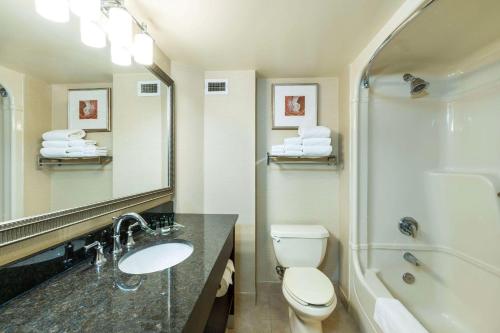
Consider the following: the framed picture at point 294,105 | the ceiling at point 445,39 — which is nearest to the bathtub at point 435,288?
the framed picture at point 294,105

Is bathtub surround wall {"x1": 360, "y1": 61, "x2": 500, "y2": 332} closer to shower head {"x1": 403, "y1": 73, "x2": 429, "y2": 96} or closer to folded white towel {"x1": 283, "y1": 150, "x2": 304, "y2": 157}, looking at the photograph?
shower head {"x1": 403, "y1": 73, "x2": 429, "y2": 96}

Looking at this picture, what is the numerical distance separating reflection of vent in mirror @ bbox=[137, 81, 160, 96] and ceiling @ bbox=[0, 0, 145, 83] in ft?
0.87

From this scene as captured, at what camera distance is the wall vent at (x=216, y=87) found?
1.92 meters

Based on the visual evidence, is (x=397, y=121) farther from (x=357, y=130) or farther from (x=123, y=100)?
(x=123, y=100)

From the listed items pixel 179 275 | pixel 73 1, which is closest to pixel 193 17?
pixel 73 1

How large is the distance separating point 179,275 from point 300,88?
6.19 feet

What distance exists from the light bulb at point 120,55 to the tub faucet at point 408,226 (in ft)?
7.36

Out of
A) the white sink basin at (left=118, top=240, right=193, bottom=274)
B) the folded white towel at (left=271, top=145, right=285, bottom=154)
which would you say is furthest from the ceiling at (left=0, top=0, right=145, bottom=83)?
the folded white towel at (left=271, top=145, right=285, bottom=154)

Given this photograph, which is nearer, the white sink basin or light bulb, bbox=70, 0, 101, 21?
light bulb, bbox=70, 0, 101, 21

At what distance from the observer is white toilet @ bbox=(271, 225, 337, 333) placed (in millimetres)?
1303

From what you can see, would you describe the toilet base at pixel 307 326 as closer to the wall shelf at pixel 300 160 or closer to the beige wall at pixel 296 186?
the beige wall at pixel 296 186

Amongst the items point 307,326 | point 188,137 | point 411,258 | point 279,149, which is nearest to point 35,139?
point 188,137

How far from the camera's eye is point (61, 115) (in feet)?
2.89

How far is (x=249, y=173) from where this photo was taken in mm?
1912
